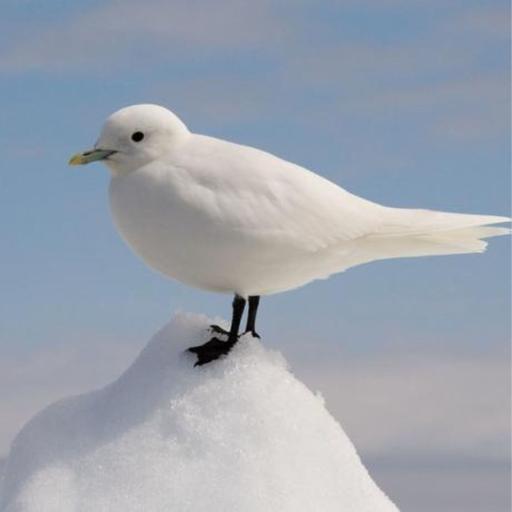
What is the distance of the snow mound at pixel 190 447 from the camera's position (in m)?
4.77

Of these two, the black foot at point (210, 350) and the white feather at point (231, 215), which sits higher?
the white feather at point (231, 215)

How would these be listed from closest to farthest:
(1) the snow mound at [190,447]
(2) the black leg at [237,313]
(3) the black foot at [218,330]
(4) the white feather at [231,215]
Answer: (1) the snow mound at [190,447] < (4) the white feather at [231,215] < (2) the black leg at [237,313] < (3) the black foot at [218,330]

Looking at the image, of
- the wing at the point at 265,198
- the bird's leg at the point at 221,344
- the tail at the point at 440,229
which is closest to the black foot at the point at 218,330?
the bird's leg at the point at 221,344

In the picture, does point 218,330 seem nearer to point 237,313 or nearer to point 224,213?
point 237,313

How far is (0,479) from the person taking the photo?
5512 mm

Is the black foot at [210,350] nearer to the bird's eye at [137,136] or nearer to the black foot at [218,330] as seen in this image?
the black foot at [218,330]

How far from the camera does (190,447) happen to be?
495 cm

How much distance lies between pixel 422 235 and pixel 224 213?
1.11 meters

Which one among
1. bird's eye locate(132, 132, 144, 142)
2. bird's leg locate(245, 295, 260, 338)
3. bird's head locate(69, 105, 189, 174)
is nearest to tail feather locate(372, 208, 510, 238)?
bird's leg locate(245, 295, 260, 338)

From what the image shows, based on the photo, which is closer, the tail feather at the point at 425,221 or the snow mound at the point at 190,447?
the snow mound at the point at 190,447

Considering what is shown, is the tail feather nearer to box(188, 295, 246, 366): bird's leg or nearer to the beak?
box(188, 295, 246, 366): bird's leg

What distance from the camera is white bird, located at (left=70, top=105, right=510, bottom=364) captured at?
5.30 meters

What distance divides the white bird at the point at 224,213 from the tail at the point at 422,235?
0.01 metres

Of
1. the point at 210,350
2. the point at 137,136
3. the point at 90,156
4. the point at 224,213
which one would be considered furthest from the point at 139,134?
the point at 210,350
